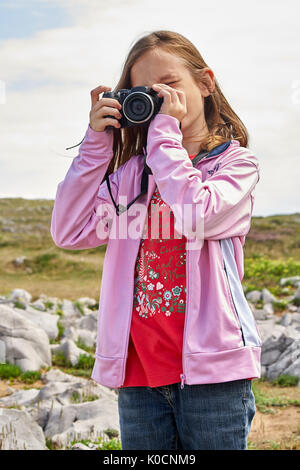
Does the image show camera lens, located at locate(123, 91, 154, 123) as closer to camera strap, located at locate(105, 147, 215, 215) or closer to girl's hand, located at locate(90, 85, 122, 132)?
girl's hand, located at locate(90, 85, 122, 132)

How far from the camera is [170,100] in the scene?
2488mm

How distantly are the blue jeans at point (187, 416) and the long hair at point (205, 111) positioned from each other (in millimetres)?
1006

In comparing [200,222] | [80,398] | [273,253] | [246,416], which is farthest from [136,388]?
[273,253]

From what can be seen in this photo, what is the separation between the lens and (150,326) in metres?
2.46

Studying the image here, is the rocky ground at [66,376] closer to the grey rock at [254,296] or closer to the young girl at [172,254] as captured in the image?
the grey rock at [254,296]

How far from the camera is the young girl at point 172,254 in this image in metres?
2.33

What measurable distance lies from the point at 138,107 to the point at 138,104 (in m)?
0.01

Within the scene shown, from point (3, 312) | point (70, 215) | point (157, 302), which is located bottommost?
point (157, 302)

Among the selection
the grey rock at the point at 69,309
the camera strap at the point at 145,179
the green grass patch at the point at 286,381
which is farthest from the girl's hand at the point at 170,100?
the grey rock at the point at 69,309

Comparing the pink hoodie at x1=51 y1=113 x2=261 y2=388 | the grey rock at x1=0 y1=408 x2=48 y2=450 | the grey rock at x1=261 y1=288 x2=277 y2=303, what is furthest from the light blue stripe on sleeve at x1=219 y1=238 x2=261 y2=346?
the grey rock at x1=261 y1=288 x2=277 y2=303

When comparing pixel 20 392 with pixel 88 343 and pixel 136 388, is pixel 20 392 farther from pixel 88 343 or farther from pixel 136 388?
pixel 136 388

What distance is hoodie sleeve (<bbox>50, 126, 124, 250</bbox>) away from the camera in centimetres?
262

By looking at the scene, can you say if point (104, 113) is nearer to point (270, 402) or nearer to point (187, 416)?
point (187, 416)

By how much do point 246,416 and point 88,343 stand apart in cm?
722
